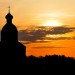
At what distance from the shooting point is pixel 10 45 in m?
106

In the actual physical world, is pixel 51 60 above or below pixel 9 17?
below

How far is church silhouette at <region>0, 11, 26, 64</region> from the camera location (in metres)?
105

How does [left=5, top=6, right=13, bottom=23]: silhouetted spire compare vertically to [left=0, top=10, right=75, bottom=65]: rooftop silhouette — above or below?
above

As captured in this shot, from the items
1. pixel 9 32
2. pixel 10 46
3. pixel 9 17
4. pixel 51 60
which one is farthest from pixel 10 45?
pixel 51 60

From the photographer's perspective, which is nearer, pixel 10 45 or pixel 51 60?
pixel 10 45

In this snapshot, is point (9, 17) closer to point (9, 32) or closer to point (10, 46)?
point (9, 32)

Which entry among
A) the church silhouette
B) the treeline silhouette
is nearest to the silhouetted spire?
the church silhouette

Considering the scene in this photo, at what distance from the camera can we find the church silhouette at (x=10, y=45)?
343ft

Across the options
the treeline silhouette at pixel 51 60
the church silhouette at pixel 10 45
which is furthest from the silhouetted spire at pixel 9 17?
the treeline silhouette at pixel 51 60

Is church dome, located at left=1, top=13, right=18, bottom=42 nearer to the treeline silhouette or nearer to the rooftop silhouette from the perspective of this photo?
the rooftop silhouette

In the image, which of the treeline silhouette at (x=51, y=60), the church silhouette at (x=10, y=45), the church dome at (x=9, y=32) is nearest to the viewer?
the church dome at (x=9, y=32)

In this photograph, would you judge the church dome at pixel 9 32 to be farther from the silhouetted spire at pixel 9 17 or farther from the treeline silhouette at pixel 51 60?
the treeline silhouette at pixel 51 60

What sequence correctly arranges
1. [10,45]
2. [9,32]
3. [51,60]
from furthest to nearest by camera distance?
[51,60], [10,45], [9,32]

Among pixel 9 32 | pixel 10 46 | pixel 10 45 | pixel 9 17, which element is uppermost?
pixel 9 17
